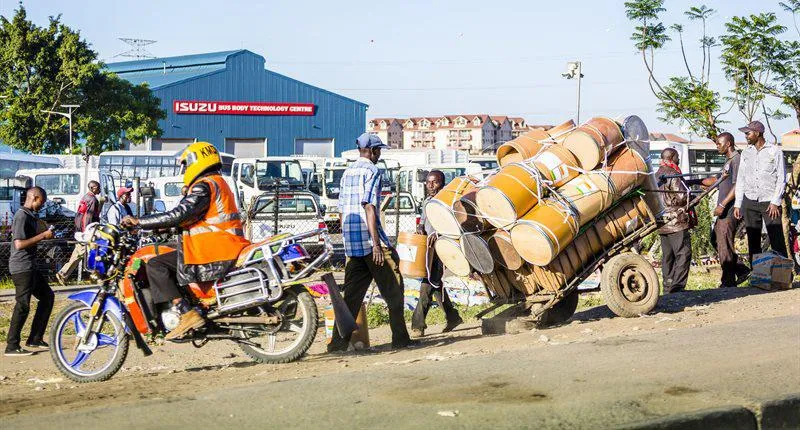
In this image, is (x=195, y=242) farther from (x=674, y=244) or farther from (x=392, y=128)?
(x=392, y=128)

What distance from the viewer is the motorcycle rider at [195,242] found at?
8016 millimetres

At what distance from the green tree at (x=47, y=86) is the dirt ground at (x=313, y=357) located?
39.5 meters

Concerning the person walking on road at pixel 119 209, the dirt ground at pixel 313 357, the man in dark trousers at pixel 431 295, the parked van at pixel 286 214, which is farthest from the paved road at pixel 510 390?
the parked van at pixel 286 214

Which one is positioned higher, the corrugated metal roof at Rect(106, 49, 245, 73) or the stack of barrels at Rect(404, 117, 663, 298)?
the corrugated metal roof at Rect(106, 49, 245, 73)

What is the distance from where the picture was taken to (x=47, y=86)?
156ft

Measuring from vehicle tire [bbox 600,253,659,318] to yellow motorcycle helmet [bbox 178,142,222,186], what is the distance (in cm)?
390

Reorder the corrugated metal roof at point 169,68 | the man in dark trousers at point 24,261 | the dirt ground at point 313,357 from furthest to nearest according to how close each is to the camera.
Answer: the corrugated metal roof at point 169,68
the man in dark trousers at point 24,261
the dirt ground at point 313,357

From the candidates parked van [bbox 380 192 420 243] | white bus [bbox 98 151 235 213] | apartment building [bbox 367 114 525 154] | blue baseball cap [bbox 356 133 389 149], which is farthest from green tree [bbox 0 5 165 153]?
apartment building [bbox 367 114 525 154]

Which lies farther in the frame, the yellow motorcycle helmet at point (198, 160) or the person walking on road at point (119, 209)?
the person walking on road at point (119, 209)

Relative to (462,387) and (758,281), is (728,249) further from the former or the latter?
(462,387)

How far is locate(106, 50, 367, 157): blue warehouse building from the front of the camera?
67.4 meters

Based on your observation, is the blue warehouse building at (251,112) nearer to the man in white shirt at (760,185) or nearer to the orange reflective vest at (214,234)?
the man in white shirt at (760,185)

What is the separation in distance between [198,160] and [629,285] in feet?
14.4

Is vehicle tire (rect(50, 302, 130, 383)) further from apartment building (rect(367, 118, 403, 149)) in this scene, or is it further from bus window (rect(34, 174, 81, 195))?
apartment building (rect(367, 118, 403, 149))
